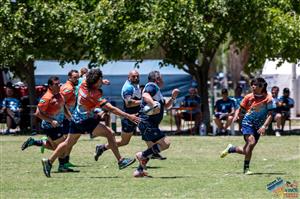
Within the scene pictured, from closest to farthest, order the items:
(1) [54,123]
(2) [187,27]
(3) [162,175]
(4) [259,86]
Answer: (3) [162,175]
(4) [259,86]
(1) [54,123]
(2) [187,27]

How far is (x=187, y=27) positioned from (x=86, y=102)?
12.2 meters

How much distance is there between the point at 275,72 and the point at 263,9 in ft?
33.2

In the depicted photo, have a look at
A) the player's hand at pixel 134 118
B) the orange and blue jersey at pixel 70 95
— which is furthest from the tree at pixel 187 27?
the player's hand at pixel 134 118

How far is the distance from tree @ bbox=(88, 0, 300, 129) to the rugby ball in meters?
11.6

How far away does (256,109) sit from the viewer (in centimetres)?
1533

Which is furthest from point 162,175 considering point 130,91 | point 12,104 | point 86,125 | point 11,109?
point 12,104

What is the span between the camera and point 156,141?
14.8 metres

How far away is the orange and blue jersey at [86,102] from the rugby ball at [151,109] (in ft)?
2.37

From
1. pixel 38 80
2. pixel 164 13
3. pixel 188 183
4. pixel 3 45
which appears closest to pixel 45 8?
pixel 3 45

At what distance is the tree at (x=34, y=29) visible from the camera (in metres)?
27.6

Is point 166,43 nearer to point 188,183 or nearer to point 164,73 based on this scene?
point 164,73

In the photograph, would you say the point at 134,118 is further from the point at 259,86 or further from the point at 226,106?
the point at 226,106

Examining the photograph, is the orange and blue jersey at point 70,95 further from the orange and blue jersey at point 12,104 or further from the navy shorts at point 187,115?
the orange and blue jersey at point 12,104

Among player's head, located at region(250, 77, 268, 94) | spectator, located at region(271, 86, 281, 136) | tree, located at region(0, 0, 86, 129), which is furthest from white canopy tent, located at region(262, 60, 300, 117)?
player's head, located at region(250, 77, 268, 94)
